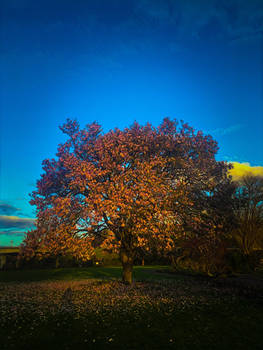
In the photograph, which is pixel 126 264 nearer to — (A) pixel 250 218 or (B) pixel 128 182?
(B) pixel 128 182

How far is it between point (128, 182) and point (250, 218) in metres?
21.6

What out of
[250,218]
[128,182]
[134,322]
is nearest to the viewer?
[134,322]

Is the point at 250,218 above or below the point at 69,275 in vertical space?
above

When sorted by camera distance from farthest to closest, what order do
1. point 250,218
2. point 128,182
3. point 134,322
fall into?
Result: 1. point 250,218
2. point 128,182
3. point 134,322

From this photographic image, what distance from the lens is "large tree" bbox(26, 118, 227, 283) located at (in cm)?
2138

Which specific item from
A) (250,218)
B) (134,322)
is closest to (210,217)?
(250,218)

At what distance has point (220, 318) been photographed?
39.4 ft

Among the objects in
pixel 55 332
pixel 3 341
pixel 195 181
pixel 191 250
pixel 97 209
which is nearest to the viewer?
pixel 3 341

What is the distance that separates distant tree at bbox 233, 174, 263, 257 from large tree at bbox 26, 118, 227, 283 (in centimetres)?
867

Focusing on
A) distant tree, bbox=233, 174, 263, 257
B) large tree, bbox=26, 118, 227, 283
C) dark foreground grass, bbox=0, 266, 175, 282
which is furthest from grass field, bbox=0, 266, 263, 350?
distant tree, bbox=233, 174, 263, 257

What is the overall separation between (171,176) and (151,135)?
4843 millimetres

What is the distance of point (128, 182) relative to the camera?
2320cm

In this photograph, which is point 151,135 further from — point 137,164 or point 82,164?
point 82,164

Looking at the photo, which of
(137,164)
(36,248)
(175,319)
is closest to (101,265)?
(36,248)
